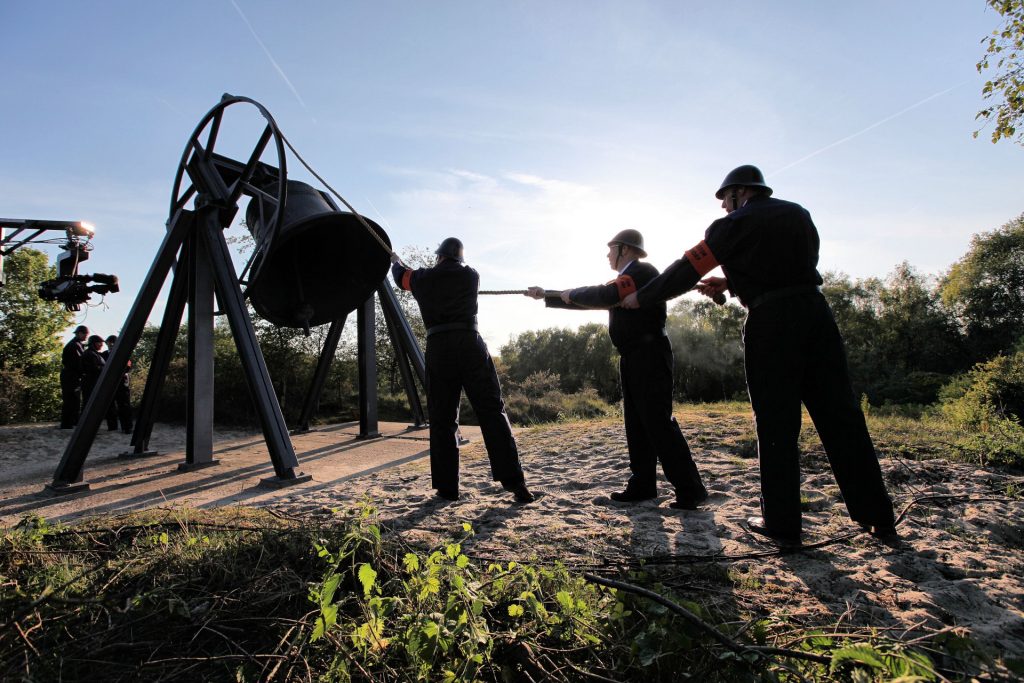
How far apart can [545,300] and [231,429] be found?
822cm

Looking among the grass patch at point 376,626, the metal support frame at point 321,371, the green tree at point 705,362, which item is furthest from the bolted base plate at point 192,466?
the green tree at point 705,362

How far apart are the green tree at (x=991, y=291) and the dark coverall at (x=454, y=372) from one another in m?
33.3

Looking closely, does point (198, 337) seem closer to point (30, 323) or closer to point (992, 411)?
point (992, 411)

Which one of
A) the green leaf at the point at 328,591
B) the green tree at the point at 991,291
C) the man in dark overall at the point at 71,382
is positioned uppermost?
the green tree at the point at 991,291

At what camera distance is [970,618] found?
220cm

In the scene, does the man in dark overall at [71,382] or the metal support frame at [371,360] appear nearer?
the metal support frame at [371,360]

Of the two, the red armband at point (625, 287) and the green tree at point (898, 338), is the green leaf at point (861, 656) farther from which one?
the green tree at point (898, 338)

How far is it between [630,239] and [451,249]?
1463 millimetres

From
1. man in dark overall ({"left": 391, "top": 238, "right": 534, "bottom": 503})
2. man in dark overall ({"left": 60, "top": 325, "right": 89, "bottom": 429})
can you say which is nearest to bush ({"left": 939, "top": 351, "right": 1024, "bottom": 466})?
man in dark overall ({"left": 391, "top": 238, "right": 534, "bottom": 503})

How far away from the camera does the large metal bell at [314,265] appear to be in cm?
544

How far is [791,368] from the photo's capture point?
3172mm

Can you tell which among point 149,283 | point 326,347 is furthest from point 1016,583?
point 326,347

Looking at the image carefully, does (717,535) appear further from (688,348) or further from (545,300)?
(688,348)

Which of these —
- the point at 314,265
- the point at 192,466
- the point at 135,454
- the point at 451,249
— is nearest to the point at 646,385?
the point at 451,249
